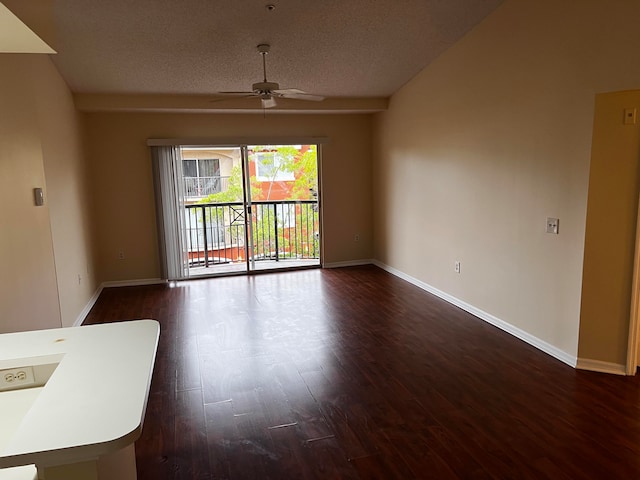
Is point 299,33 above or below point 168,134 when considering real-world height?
above

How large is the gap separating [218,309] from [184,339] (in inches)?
34.7

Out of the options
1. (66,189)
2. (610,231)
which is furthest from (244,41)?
(610,231)

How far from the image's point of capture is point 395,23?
3.94m

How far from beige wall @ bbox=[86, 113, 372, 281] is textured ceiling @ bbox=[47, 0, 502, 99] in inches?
27.2

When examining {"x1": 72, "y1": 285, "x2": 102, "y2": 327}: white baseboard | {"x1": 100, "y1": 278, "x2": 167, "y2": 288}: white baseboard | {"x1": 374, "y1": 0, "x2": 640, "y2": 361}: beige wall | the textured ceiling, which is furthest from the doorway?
{"x1": 374, "y1": 0, "x2": 640, "y2": 361}: beige wall

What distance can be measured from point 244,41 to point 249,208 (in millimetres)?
2698

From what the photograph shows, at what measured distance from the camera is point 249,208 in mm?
6340

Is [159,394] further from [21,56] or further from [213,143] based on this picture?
[213,143]

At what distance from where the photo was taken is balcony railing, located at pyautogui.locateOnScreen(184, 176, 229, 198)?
6.29 m

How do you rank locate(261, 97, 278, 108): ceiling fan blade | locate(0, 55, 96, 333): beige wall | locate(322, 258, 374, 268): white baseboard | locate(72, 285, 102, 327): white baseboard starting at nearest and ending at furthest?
locate(0, 55, 96, 333): beige wall → locate(261, 97, 278, 108): ceiling fan blade → locate(72, 285, 102, 327): white baseboard → locate(322, 258, 374, 268): white baseboard

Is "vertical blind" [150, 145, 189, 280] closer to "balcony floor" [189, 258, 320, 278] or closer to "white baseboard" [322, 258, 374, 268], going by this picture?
→ "balcony floor" [189, 258, 320, 278]

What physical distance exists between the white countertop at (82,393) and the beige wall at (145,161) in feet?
14.3

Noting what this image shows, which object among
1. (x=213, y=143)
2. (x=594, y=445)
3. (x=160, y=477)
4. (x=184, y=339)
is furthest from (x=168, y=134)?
(x=594, y=445)

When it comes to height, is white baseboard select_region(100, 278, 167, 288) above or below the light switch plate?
below
